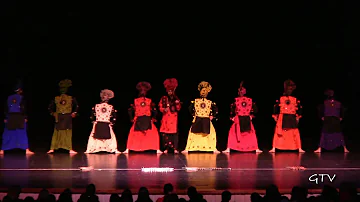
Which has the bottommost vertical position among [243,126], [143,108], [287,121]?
[243,126]

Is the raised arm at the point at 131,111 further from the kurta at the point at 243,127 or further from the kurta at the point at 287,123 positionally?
the kurta at the point at 287,123

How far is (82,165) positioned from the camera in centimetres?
1026

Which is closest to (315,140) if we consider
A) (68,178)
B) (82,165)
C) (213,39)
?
(213,39)

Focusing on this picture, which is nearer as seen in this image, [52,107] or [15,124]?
[15,124]

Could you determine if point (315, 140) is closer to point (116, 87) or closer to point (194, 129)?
point (194, 129)

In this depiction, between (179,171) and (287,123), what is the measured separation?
3.36 m

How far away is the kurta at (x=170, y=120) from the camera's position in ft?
39.5

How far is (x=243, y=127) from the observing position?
39.9ft

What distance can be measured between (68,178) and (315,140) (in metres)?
7.28

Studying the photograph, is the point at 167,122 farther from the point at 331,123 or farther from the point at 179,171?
the point at 331,123

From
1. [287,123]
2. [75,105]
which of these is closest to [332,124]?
[287,123]

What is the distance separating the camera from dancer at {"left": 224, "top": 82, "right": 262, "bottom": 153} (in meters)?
12.2

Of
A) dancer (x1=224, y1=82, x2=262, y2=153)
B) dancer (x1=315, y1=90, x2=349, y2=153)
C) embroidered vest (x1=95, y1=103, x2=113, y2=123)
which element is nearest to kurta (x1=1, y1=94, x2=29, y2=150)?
embroidered vest (x1=95, y1=103, x2=113, y2=123)

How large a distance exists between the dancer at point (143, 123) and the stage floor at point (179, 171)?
1.00 feet
